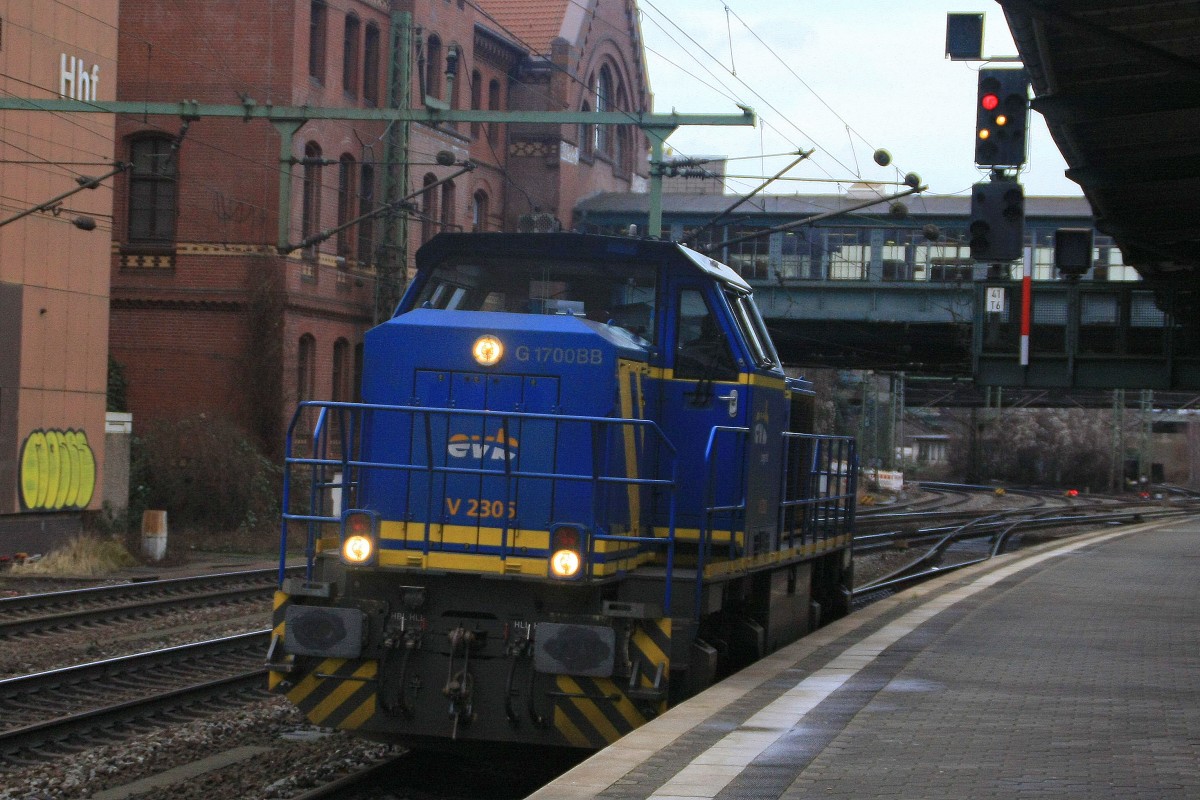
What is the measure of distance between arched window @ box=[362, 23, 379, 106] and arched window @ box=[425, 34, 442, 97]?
6.73 feet

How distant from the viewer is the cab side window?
9273mm

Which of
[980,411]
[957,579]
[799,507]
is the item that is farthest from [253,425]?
[980,411]

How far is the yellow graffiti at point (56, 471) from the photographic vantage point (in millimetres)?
22922

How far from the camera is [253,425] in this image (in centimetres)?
3216

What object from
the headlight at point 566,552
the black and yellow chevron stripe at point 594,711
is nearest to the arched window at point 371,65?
the headlight at point 566,552

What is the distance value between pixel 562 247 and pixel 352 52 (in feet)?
90.3

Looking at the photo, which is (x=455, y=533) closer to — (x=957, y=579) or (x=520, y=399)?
(x=520, y=399)

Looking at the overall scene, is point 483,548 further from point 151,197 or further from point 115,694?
point 151,197

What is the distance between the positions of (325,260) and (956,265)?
1817 centimetres

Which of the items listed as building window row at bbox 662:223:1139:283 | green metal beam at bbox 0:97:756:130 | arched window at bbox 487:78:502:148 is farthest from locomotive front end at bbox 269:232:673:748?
arched window at bbox 487:78:502:148

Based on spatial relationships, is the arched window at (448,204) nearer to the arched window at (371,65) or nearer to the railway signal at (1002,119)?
the arched window at (371,65)

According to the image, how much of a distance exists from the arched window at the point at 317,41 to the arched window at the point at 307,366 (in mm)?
6013

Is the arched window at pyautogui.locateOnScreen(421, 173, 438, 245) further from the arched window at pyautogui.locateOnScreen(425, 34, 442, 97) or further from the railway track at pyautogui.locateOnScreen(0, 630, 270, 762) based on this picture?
the railway track at pyautogui.locateOnScreen(0, 630, 270, 762)

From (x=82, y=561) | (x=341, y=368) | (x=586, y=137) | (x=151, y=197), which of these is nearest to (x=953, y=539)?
(x=341, y=368)
